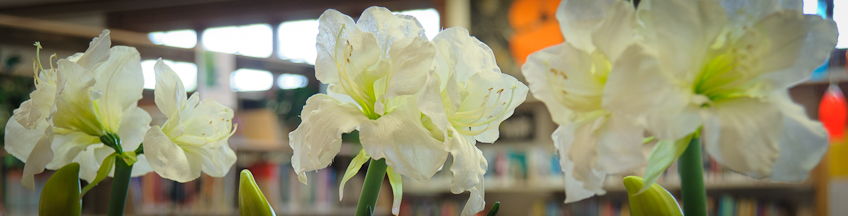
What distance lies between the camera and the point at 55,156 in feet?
2.08

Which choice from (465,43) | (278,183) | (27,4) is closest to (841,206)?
(278,183)

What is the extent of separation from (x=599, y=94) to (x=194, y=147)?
1.07ft

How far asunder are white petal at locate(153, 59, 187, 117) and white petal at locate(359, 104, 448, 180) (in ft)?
0.57

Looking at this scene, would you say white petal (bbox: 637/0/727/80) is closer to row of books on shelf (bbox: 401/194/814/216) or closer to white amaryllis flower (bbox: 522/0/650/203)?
white amaryllis flower (bbox: 522/0/650/203)

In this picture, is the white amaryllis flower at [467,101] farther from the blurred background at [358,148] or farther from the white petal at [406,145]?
the blurred background at [358,148]

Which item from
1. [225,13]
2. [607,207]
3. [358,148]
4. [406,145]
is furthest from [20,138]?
[225,13]

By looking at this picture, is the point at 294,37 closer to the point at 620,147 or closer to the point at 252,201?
the point at 252,201

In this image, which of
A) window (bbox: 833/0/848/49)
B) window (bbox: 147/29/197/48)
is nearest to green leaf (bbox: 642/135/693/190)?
window (bbox: 833/0/848/49)

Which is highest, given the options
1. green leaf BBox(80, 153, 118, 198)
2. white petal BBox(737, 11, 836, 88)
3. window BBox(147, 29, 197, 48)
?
white petal BBox(737, 11, 836, 88)

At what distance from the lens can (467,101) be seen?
52 cm

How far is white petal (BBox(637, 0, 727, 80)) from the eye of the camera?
0.41 m

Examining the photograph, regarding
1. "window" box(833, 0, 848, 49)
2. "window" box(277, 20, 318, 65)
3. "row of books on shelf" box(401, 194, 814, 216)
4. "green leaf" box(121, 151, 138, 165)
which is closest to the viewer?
"green leaf" box(121, 151, 138, 165)

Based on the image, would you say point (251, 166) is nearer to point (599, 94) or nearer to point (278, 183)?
point (278, 183)

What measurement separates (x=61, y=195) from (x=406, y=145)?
256 mm
